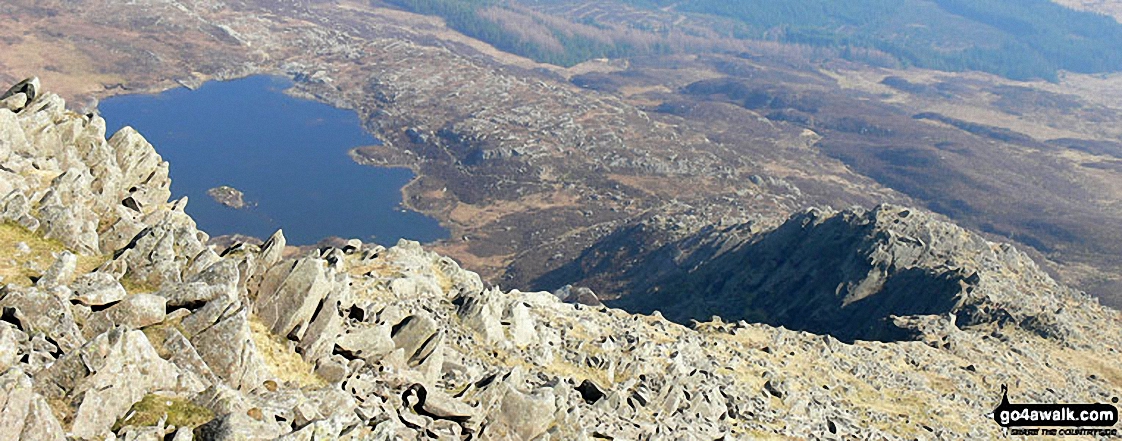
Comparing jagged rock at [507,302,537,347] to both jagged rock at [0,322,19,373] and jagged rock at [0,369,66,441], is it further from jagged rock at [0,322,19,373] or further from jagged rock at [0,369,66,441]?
jagged rock at [0,369,66,441]

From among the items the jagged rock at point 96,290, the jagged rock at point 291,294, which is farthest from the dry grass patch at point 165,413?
the jagged rock at point 291,294

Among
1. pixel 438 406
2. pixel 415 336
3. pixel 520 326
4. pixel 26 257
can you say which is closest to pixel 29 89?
pixel 26 257

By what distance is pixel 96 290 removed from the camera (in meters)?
27.0

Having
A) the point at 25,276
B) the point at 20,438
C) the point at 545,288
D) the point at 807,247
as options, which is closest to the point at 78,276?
the point at 25,276

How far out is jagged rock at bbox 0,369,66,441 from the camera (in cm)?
1964

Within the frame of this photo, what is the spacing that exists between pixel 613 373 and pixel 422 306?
37.0 ft

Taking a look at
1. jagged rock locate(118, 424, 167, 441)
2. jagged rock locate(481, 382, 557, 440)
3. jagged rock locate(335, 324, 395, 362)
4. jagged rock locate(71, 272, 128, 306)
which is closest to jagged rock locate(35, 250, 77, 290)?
jagged rock locate(71, 272, 128, 306)

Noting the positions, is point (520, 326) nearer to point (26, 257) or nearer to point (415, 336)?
point (415, 336)

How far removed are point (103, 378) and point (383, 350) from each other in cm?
1317

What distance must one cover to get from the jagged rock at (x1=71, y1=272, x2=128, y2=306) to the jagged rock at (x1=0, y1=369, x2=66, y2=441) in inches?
260

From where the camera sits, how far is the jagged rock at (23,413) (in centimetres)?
1964

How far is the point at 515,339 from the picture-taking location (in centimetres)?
4509

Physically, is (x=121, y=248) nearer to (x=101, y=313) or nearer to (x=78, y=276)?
(x=78, y=276)

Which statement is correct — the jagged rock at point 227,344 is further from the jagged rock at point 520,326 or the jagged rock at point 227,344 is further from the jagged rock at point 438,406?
the jagged rock at point 520,326
